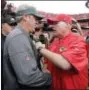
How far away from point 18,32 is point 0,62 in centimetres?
25

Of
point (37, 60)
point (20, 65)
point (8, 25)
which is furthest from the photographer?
point (8, 25)

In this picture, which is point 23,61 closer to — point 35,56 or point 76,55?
point 35,56

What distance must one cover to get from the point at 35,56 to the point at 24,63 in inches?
7.0

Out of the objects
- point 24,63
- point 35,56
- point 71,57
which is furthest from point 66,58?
point 24,63

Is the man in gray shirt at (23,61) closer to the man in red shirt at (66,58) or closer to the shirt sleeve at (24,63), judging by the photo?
the shirt sleeve at (24,63)

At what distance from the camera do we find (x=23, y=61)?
1.97 m

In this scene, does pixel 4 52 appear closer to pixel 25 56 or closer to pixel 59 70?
pixel 25 56

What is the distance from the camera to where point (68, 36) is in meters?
2.32

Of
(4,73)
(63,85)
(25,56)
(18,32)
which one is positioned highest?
Result: (18,32)

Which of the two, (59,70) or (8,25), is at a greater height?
(8,25)

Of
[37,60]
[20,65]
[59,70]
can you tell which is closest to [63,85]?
[59,70]

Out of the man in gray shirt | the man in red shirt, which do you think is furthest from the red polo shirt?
the man in gray shirt

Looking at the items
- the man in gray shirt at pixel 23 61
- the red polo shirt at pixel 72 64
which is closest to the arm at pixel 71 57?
the red polo shirt at pixel 72 64

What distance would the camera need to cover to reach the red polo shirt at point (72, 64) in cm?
221
